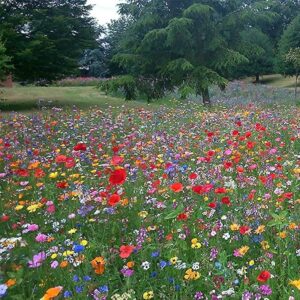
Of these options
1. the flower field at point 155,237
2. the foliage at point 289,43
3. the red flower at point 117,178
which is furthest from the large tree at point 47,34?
the foliage at point 289,43

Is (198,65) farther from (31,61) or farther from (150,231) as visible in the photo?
(150,231)

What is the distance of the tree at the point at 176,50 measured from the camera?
18.0m

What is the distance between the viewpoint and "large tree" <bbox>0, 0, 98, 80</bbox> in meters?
18.7

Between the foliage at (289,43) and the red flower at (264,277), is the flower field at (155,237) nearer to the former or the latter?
the red flower at (264,277)

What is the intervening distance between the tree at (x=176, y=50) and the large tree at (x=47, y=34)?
124 inches

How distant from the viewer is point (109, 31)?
2377 inches

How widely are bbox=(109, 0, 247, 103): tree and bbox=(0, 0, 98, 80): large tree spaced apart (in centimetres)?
316

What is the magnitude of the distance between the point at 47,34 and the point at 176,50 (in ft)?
22.5

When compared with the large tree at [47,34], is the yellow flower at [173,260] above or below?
below

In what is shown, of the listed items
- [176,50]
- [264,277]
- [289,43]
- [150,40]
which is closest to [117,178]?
[264,277]

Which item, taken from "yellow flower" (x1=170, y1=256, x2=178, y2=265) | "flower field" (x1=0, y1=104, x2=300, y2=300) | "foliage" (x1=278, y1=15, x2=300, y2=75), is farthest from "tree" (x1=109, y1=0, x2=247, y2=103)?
"foliage" (x1=278, y1=15, x2=300, y2=75)

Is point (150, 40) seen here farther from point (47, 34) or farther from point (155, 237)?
point (155, 237)

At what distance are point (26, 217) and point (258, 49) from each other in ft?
61.3

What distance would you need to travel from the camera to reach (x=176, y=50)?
1906 cm
